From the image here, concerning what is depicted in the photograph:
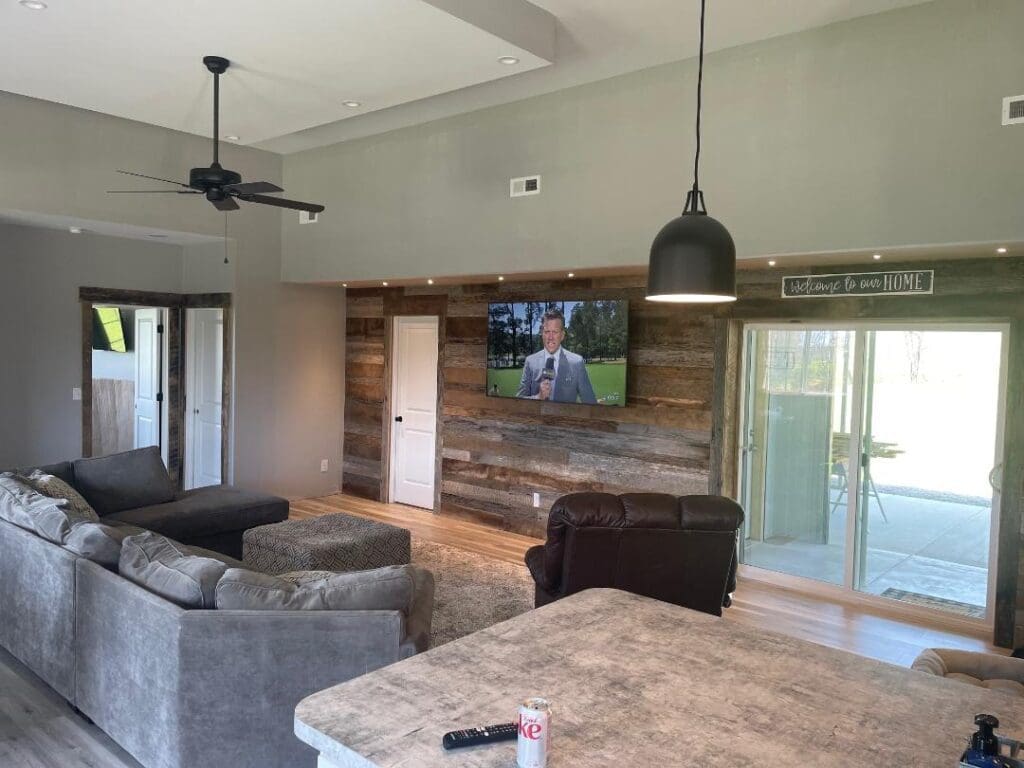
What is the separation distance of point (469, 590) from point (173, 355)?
4.87 metres

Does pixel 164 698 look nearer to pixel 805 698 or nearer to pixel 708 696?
pixel 708 696

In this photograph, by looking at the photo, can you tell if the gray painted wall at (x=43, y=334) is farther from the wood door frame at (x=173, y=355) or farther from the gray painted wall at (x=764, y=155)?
the gray painted wall at (x=764, y=155)

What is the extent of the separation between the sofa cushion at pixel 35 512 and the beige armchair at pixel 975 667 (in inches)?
144

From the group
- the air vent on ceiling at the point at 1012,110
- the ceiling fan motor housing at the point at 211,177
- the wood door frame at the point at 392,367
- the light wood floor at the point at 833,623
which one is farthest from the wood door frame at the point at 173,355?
the air vent on ceiling at the point at 1012,110

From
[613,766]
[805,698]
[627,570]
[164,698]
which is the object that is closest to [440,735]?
[613,766]

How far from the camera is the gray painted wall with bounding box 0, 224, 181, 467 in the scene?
22.5 feet

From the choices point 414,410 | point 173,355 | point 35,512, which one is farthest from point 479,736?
point 173,355

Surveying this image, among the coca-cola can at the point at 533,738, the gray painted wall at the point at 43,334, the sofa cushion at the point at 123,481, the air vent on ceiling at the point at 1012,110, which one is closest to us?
the coca-cola can at the point at 533,738

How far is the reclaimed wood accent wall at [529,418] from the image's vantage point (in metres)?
5.95

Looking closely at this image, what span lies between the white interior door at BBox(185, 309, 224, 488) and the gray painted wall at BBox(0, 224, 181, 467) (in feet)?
3.10

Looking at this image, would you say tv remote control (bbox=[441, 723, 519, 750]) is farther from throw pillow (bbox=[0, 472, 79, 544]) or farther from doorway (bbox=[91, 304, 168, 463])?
doorway (bbox=[91, 304, 168, 463])

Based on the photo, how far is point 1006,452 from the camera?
184 inches

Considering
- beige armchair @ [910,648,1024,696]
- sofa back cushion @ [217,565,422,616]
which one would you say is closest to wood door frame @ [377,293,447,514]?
sofa back cushion @ [217,565,422,616]

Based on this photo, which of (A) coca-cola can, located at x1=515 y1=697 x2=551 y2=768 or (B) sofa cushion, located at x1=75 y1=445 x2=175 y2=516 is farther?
(B) sofa cushion, located at x1=75 y1=445 x2=175 y2=516
